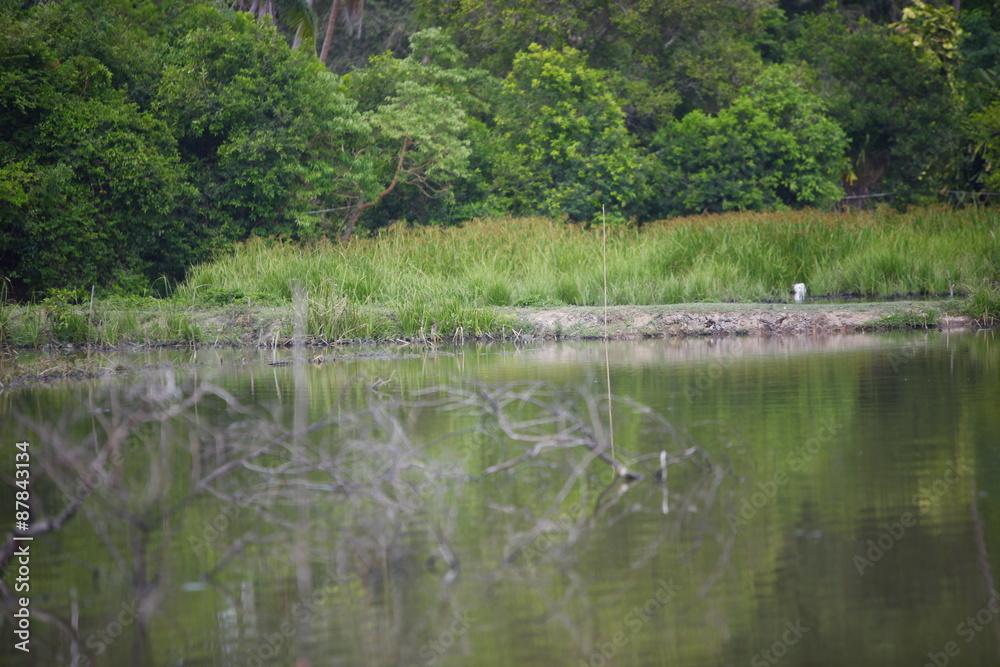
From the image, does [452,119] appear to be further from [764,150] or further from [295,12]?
[764,150]

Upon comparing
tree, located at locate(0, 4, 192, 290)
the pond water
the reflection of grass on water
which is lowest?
the pond water

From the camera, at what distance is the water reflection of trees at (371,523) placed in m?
4.59

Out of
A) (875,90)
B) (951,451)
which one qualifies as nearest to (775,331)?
(951,451)

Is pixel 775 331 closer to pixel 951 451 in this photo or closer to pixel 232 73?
pixel 951 451

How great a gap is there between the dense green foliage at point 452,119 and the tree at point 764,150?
7 cm

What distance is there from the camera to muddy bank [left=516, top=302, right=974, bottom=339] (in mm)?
16234

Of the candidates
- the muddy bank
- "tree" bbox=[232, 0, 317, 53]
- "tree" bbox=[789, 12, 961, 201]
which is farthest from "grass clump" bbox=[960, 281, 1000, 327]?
"tree" bbox=[232, 0, 317, 53]

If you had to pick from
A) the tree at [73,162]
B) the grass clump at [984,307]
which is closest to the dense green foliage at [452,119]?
the tree at [73,162]

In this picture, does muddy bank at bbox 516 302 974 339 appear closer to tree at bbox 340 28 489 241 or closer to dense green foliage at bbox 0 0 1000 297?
dense green foliage at bbox 0 0 1000 297

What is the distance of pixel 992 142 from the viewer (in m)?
22.2

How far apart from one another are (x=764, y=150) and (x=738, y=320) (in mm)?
15202

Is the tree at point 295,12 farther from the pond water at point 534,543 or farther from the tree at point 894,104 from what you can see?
the pond water at point 534,543

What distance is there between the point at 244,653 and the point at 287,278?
15311 millimetres

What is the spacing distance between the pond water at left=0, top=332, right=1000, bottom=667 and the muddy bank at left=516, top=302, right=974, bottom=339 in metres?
7.42
